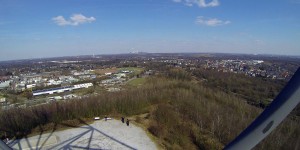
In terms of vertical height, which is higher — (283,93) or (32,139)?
(283,93)

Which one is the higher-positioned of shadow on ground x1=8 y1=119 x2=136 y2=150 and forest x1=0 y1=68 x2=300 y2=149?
shadow on ground x1=8 y1=119 x2=136 y2=150

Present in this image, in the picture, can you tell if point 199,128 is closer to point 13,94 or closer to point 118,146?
point 118,146

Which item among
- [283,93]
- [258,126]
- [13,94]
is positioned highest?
[283,93]

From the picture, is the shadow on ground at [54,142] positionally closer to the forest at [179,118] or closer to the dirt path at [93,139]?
the dirt path at [93,139]

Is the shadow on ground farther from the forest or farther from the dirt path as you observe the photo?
the forest

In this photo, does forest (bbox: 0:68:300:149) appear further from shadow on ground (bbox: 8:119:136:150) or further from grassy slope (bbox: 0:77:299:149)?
shadow on ground (bbox: 8:119:136:150)

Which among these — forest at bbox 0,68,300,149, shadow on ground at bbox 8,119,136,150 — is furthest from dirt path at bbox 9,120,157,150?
forest at bbox 0,68,300,149

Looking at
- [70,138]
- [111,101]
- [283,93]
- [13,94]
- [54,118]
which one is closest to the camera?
[283,93]

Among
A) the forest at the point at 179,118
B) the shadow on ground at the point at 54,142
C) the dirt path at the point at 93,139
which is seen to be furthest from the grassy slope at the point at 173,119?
the shadow on ground at the point at 54,142

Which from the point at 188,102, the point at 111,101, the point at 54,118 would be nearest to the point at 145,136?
the point at 54,118

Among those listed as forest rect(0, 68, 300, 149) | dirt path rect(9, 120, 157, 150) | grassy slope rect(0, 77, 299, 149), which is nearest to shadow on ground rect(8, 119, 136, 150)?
dirt path rect(9, 120, 157, 150)

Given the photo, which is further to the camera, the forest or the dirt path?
the forest
